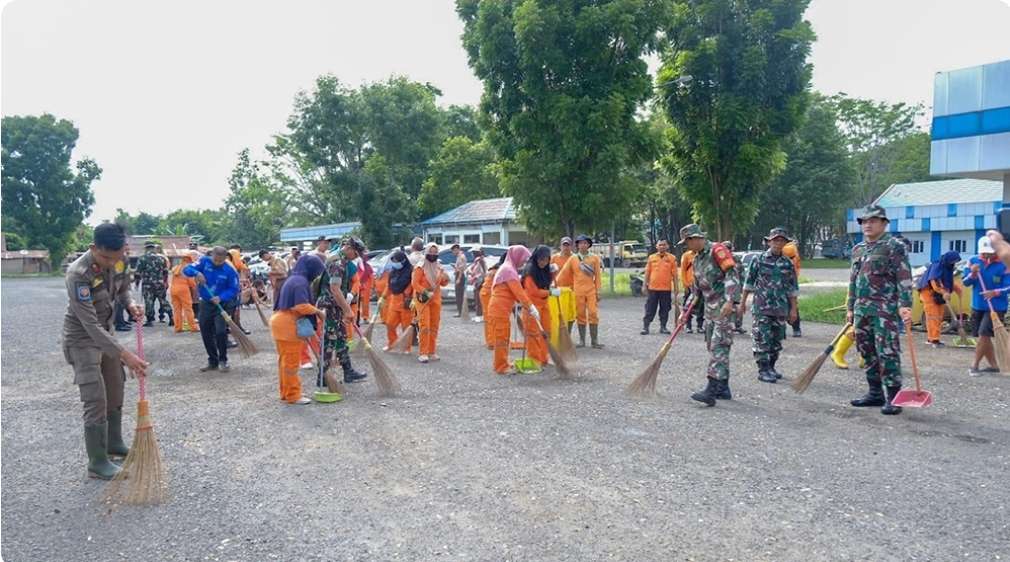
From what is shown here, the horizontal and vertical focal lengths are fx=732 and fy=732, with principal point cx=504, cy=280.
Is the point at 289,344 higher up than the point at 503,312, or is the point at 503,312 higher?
the point at 503,312

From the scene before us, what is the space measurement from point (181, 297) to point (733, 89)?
16626mm

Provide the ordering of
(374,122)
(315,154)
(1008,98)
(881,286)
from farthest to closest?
(374,122) < (315,154) < (1008,98) < (881,286)

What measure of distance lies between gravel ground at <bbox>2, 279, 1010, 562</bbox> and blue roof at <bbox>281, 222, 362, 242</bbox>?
36.4m

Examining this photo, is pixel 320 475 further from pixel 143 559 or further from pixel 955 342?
pixel 955 342

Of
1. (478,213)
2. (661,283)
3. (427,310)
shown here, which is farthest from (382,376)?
(478,213)

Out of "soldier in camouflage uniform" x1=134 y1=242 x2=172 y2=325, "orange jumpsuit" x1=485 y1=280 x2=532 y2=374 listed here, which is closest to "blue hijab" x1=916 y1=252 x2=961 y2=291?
"orange jumpsuit" x1=485 y1=280 x2=532 y2=374

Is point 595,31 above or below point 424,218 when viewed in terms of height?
above

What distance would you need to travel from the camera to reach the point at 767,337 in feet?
28.4

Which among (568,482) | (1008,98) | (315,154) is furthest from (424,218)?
(568,482)

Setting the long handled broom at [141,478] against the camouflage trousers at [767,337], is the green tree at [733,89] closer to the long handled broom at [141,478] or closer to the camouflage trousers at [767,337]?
the camouflage trousers at [767,337]

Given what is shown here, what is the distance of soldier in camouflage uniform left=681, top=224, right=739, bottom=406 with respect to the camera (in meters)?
7.19

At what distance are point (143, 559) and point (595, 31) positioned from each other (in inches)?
781

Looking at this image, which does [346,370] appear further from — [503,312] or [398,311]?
[398,311]

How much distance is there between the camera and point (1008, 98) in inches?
602
